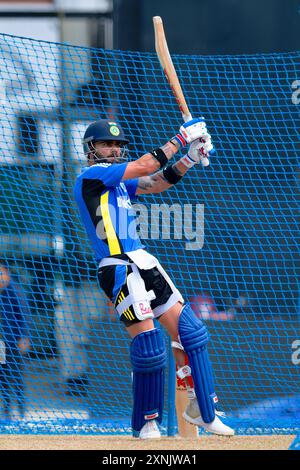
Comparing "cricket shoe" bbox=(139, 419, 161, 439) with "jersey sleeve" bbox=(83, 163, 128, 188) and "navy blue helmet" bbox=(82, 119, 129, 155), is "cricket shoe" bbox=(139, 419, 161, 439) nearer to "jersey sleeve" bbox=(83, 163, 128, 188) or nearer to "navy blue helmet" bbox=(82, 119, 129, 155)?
"jersey sleeve" bbox=(83, 163, 128, 188)

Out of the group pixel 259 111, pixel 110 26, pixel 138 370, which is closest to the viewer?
pixel 138 370

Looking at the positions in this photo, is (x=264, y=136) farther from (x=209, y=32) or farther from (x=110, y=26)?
(x=110, y=26)

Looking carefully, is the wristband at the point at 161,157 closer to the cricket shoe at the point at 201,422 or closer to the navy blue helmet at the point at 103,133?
the navy blue helmet at the point at 103,133

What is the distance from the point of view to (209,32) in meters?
7.74

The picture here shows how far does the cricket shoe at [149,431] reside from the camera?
5.65 metres

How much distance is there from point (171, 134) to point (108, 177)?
2.04 m

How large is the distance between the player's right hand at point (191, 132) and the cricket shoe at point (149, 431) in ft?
5.11

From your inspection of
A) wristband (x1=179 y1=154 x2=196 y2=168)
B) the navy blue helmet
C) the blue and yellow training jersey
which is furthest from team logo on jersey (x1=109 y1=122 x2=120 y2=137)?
wristband (x1=179 y1=154 x2=196 y2=168)

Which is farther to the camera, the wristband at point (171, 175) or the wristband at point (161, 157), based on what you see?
the wristband at point (171, 175)

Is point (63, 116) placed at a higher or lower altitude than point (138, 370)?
higher

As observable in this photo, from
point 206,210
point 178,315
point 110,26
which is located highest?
point 110,26

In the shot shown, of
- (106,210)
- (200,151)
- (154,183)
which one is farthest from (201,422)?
(200,151)

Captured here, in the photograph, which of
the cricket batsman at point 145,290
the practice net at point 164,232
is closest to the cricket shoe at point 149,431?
the cricket batsman at point 145,290

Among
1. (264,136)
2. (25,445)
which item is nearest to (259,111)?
(264,136)
